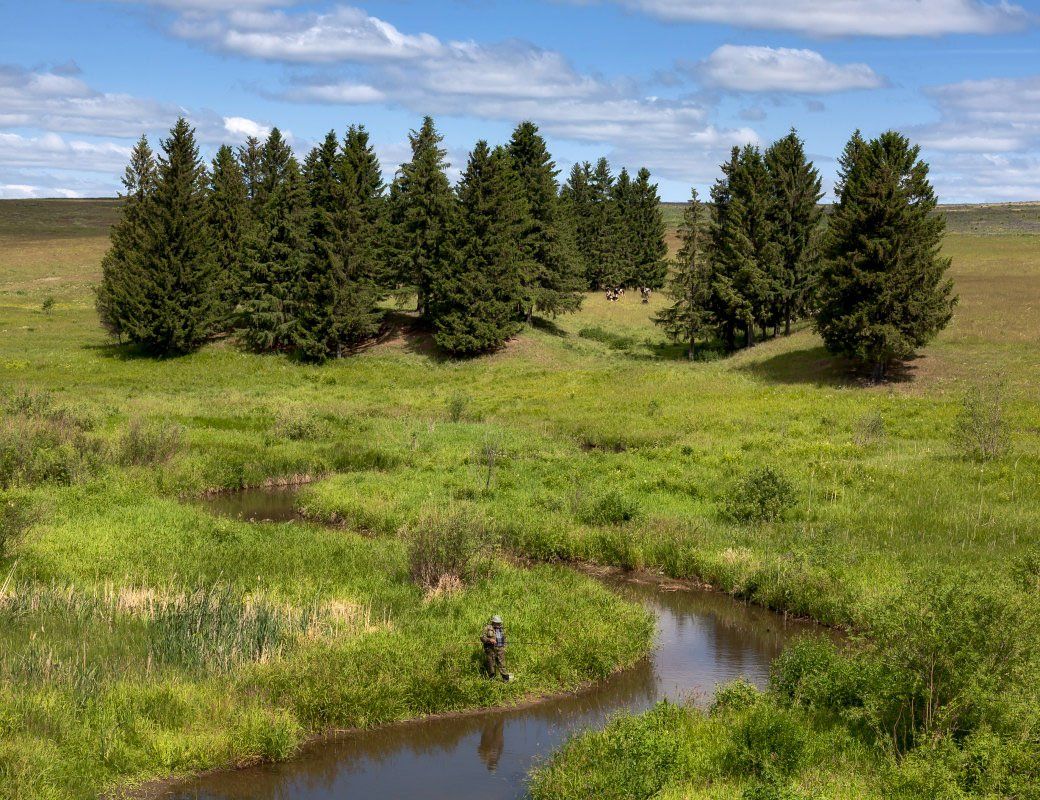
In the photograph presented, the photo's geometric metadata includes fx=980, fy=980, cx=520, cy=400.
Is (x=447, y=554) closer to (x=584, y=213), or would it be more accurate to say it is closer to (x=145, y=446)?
(x=145, y=446)

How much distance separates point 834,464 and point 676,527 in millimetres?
9018

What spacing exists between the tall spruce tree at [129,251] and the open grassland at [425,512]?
403 cm

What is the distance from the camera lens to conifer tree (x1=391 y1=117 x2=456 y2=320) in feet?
214

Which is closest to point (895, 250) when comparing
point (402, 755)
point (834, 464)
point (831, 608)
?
point (834, 464)

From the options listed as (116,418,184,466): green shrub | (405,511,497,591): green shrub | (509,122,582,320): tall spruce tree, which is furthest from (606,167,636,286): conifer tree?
(405,511,497,591): green shrub

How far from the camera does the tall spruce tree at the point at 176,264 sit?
6081 centimetres

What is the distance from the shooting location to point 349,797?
14.7 meters

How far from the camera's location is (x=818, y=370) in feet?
176

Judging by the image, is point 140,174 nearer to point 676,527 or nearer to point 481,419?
point 481,419

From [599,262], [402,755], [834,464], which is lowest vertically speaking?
[402,755]

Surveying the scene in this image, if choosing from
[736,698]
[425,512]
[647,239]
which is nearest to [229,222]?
[647,239]

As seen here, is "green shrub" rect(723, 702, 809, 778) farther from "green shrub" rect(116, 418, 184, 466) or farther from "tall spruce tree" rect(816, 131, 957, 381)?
"tall spruce tree" rect(816, 131, 957, 381)

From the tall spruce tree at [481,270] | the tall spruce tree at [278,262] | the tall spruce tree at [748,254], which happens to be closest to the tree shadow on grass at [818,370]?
the tall spruce tree at [748,254]

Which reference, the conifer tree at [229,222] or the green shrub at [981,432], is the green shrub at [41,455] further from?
the conifer tree at [229,222]
